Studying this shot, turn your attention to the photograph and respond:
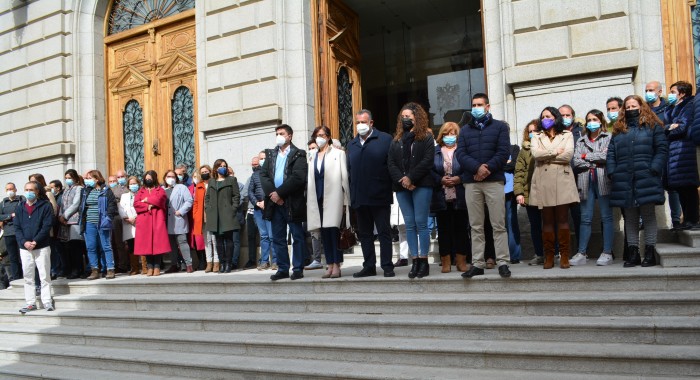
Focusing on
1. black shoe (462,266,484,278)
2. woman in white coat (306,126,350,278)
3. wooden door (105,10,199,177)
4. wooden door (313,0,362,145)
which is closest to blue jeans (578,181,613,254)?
black shoe (462,266,484,278)

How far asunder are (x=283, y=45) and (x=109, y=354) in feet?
20.4

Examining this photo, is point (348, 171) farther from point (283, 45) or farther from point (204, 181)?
point (283, 45)

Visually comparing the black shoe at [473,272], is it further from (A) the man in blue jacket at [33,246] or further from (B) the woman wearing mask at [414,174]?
(A) the man in blue jacket at [33,246]

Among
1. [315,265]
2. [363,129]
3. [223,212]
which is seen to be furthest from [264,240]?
[363,129]

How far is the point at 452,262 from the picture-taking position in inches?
285

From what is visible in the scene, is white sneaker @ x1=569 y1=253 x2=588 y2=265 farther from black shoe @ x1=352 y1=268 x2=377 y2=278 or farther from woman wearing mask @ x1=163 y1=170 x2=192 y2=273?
woman wearing mask @ x1=163 y1=170 x2=192 y2=273

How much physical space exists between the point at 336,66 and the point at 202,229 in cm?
423

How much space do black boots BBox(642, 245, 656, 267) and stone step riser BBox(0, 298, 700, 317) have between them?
93 centimetres

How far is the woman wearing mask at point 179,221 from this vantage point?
385 inches

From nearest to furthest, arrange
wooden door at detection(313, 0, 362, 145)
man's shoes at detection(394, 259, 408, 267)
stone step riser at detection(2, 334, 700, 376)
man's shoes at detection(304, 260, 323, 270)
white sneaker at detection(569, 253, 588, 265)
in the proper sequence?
1. stone step riser at detection(2, 334, 700, 376)
2. white sneaker at detection(569, 253, 588, 265)
3. man's shoes at detection(394, 259, 408, 267)
4. man's shoes at detection(304, 260, 323, 270)
5. wooden door at detection(313, 0, 362, 145)

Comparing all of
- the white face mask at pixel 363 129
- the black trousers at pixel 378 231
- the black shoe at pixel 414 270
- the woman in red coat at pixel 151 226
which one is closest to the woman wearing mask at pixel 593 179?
the black shoe at pixel 414 270

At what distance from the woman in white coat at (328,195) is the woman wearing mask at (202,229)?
3.00m

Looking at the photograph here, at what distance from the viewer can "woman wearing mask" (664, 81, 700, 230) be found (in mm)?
6308

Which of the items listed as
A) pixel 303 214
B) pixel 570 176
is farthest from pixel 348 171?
pixel 570 176
